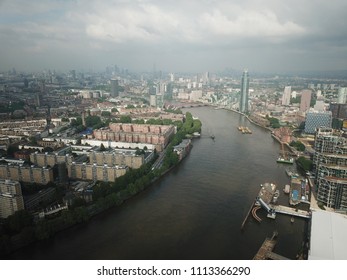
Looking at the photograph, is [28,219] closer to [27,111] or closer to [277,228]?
[277,228]

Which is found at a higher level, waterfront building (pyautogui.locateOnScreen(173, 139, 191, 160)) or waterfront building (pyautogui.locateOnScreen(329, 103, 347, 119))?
waterfront building (pyautogui.locateOnScreen(329, 103, 347, 119))

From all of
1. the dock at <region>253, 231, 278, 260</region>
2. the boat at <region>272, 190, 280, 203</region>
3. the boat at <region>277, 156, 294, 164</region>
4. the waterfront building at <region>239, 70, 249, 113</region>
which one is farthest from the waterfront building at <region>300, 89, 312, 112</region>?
the dock at <region>253, 231, 278, 260</region>

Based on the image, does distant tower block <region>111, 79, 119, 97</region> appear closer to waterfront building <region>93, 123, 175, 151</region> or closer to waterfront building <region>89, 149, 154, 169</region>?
waterfront building <region>93, 123, 175, 151</region>

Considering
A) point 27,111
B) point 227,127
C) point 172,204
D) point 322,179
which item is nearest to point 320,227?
point 322,179

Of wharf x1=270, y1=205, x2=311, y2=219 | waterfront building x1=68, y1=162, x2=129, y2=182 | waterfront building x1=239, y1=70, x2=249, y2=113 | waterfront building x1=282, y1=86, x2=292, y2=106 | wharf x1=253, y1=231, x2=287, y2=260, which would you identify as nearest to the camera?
wharf x1=253, y1=231, x2=287, y2=260

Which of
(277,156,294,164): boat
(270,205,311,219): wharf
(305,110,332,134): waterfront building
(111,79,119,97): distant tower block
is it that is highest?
(111,79,119,97): distant tower block

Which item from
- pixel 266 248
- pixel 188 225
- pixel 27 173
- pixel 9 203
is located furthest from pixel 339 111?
pixel 9 203
